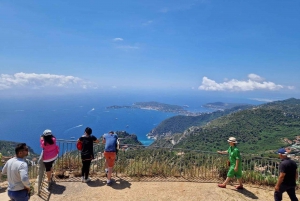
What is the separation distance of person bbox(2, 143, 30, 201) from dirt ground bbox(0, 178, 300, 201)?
5.98 feet

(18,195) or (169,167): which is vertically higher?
(18,195)

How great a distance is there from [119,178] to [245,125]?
300 feet

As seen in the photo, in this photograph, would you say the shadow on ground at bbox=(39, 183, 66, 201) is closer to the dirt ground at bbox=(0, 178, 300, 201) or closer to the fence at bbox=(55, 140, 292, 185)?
the dirt ground at bbox=(0, 178, 300, 201)

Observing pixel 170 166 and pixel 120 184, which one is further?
pixel 170 166

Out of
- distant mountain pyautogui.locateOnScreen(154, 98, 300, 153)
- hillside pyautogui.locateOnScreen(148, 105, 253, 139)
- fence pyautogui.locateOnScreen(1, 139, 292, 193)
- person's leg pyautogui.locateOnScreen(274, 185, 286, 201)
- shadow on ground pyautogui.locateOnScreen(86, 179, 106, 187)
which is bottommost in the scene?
hillside pyautogui.locateOnScreen(148, 105, 253, 139)

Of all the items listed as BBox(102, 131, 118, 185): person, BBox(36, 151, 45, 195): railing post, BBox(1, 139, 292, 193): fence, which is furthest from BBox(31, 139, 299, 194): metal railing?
BBox(36, 151, 45, 195): railing post

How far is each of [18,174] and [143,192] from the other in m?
3.45

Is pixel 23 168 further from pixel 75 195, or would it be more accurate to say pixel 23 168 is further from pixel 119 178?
pixel 119 178

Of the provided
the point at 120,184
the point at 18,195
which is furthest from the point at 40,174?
the point at 120,184

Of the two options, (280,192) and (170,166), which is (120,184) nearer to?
(170,166)

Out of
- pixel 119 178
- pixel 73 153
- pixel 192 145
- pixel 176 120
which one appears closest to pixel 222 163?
pixel 119 178

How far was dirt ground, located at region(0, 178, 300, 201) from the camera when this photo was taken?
561 centimetres

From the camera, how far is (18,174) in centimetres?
355

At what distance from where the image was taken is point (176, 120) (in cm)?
18575
